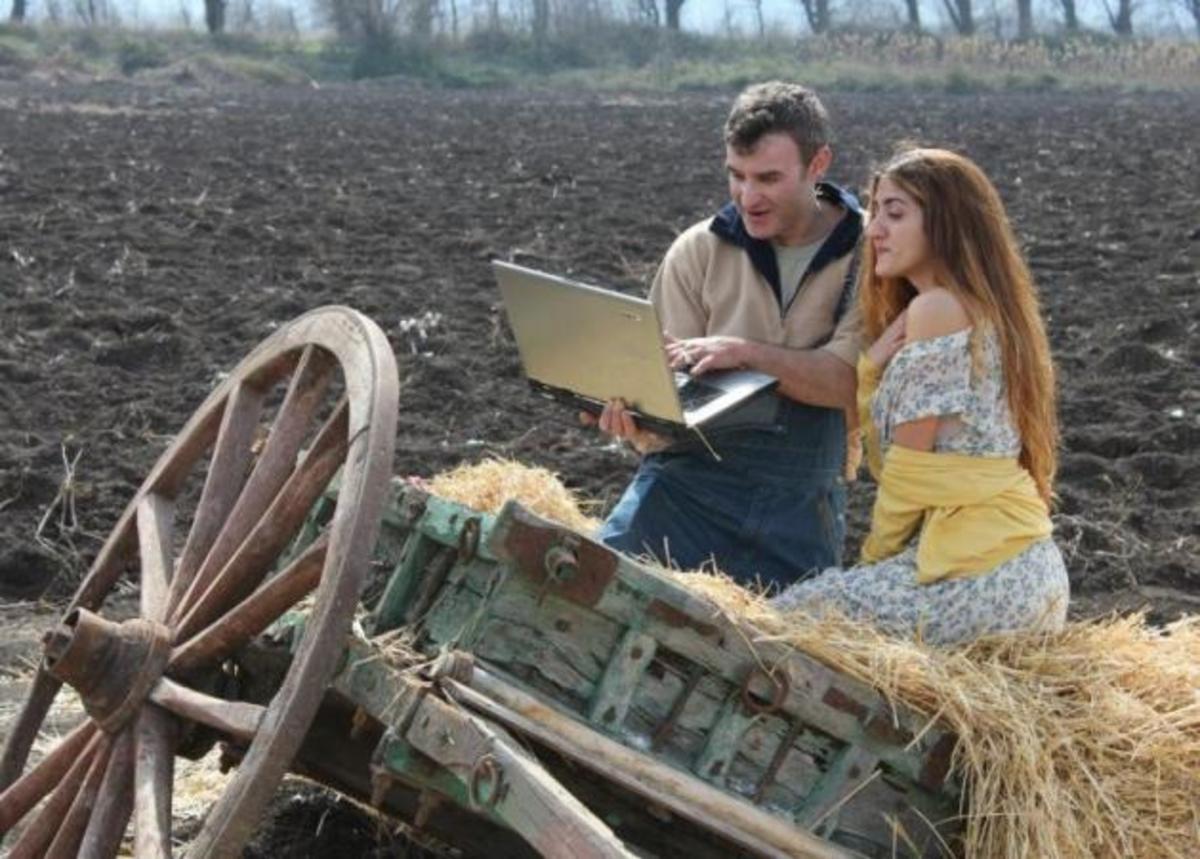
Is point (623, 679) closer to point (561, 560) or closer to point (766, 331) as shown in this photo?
point (561, 560)

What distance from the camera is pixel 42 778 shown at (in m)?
3.79

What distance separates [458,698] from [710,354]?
4.42ft

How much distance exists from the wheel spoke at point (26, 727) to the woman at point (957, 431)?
156cm

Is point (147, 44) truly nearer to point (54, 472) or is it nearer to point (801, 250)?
point (54, 472)

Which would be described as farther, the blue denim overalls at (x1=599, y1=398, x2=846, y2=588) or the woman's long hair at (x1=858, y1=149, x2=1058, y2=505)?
the blue denim overalls at (x1=599, y1=398, x2=846, y2=588)

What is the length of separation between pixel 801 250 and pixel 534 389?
817 millimetres

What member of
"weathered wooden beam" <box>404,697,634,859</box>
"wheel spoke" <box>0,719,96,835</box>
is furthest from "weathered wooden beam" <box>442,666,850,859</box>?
"wheel spoke" <box>0,719,96,835</box>

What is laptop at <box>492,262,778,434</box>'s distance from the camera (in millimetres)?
3801

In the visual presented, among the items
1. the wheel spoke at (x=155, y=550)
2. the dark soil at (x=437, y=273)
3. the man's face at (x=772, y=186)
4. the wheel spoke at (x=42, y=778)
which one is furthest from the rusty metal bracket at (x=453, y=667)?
the dark soil at (x=437, y=273)

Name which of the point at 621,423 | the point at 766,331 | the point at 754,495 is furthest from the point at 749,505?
the point at 621,423

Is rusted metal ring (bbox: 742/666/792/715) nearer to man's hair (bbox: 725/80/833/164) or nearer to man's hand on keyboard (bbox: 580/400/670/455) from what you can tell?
man's hand on keyboard (bbox: 580/400/670/455)

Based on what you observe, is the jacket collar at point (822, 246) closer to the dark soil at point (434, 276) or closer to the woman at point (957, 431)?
the woman at point (957, 431)

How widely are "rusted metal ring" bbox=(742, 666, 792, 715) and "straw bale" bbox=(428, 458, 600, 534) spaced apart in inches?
46.5

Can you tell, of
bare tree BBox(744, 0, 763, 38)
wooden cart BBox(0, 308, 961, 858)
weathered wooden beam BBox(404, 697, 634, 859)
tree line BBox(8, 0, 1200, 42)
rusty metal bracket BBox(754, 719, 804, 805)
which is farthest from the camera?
bare tree BBox(744, 0, 763, 38)
